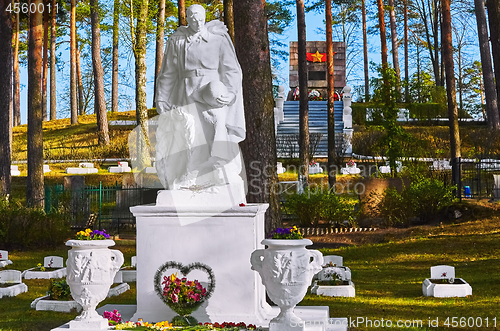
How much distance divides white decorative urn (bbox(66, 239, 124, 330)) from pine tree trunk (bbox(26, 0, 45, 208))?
1358 cm

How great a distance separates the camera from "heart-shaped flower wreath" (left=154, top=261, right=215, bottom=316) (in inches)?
299

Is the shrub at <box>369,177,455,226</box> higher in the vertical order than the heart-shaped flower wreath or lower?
higher

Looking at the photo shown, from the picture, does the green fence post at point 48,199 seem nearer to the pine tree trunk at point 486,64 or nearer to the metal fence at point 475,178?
the metal fence at point 475,178

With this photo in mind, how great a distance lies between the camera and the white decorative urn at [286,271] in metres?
6.84

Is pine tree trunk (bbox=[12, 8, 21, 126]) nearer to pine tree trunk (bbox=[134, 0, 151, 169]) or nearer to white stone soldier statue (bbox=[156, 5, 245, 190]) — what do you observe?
pine tree trunk (bbox=[134, 0, 151, 169])

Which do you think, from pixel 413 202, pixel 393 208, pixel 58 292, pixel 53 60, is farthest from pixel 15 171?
pixel 58 292

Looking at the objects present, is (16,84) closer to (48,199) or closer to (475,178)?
(48,199)

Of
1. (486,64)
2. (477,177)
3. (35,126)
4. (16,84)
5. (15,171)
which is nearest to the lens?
(35,126)

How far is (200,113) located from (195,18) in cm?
121

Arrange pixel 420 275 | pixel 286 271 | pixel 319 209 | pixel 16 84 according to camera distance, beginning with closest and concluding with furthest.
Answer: pixel 286 271 → pixel 420 275 → pixel 319 209 → pixel 16 84

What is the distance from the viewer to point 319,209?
63.6ft

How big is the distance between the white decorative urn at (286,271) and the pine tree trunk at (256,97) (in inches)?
142

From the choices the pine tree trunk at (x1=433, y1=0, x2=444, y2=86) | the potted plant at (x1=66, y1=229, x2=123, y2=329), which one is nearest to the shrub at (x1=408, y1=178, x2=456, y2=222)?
the potted plant at (x1=66, y1=229, x2=123, y2=329)

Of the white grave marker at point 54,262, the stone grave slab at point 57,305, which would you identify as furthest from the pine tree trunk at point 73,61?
the stone grave slab at point 57,305
